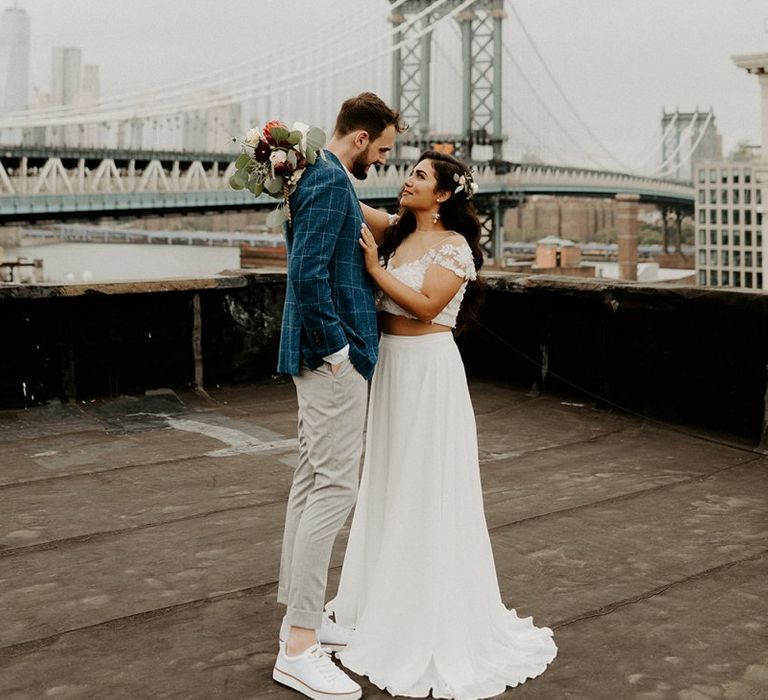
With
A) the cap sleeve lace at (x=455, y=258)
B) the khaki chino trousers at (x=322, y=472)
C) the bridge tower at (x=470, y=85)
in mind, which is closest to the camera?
the khaki chino trousers at (x=322, y=472)

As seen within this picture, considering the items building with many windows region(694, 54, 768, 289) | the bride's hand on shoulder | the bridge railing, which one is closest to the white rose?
the bride's hand on shoulder

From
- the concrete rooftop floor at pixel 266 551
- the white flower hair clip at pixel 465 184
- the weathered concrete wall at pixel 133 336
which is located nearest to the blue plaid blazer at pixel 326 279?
the white flower hair clip at pixel 465 184

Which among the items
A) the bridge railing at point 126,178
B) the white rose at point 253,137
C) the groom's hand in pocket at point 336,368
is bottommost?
the groom's hand in pocket at point 336,368

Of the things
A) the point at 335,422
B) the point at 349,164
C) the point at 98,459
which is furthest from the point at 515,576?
the point at 98,459

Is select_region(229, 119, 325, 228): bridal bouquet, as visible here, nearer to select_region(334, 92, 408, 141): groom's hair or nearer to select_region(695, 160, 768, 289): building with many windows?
select_region(334, 92, 408, 141): groom's hair

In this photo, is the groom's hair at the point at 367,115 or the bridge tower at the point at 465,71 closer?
the groom's hair at the point at 367,115

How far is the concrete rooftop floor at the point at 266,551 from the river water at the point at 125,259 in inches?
1825

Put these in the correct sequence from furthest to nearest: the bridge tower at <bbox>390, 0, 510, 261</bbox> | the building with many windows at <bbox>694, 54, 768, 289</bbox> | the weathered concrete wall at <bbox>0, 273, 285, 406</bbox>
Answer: the building with many windows at <bbox>694, 54, 768, 289</bbox> < the bridge tower at <bbox>390, 0, 510, 261</bbox> < the weathered concrete wall at <bbox>0, 273, 285, 406</bbox>

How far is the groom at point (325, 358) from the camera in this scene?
7.80 feet

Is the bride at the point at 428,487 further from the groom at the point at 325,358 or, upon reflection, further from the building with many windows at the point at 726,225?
the building with many windows at the point at 726,225

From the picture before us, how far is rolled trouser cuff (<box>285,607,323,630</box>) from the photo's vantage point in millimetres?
2428

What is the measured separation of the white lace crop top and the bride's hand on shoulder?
9cm

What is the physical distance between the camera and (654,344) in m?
5.14

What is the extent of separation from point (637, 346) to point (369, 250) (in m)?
3.02
